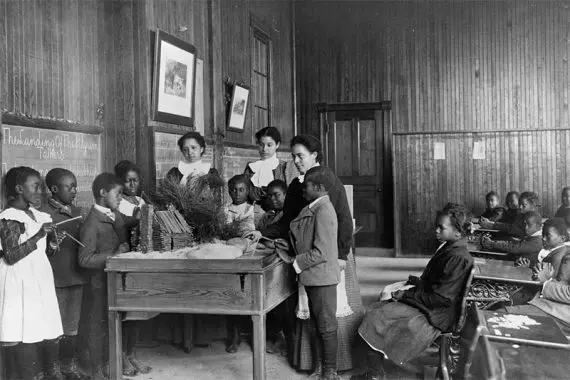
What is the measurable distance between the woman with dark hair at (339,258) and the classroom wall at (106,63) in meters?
1.64

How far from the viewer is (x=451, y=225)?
3.92 meters

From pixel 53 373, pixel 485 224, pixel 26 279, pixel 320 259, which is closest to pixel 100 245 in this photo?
pixel 26 279

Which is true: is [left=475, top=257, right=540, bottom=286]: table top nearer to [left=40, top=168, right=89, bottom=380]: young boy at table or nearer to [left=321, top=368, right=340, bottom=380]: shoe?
[left=321, top=368, right=340, bottom=380]: shoe

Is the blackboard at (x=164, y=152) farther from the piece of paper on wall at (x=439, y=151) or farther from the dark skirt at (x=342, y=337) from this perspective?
the piece of paper on wall at (x=439, y=151)

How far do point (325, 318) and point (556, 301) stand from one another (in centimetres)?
158

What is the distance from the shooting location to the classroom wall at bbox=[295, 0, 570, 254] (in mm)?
9961

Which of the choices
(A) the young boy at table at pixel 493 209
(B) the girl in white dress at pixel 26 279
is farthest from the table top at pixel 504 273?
(A) the young boy at table at pixel 493 209

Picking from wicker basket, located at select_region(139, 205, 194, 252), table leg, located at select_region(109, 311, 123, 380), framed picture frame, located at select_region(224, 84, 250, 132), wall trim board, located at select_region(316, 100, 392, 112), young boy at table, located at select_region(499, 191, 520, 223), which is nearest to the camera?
table leg, located at select_region(109, 311, 123, 380)

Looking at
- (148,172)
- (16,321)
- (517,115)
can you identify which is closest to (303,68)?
(517,115)

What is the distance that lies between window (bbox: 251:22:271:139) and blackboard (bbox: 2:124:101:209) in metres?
3.66

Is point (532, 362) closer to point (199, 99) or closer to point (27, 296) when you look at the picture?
point (27, 296)

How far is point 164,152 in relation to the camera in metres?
5.62

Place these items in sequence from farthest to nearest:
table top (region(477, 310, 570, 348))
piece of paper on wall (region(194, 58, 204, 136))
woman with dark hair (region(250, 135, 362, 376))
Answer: piece of paper on wall (region(194, 58, 204, 136)), woman with dark hair (region(250, 135, 362, 376)), table top (region(477, 310, 570, 348))

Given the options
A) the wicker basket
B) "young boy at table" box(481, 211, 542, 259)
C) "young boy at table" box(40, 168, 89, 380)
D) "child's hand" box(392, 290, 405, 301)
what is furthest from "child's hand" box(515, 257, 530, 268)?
"young boy at table" box(40, 168, 89, 380)
